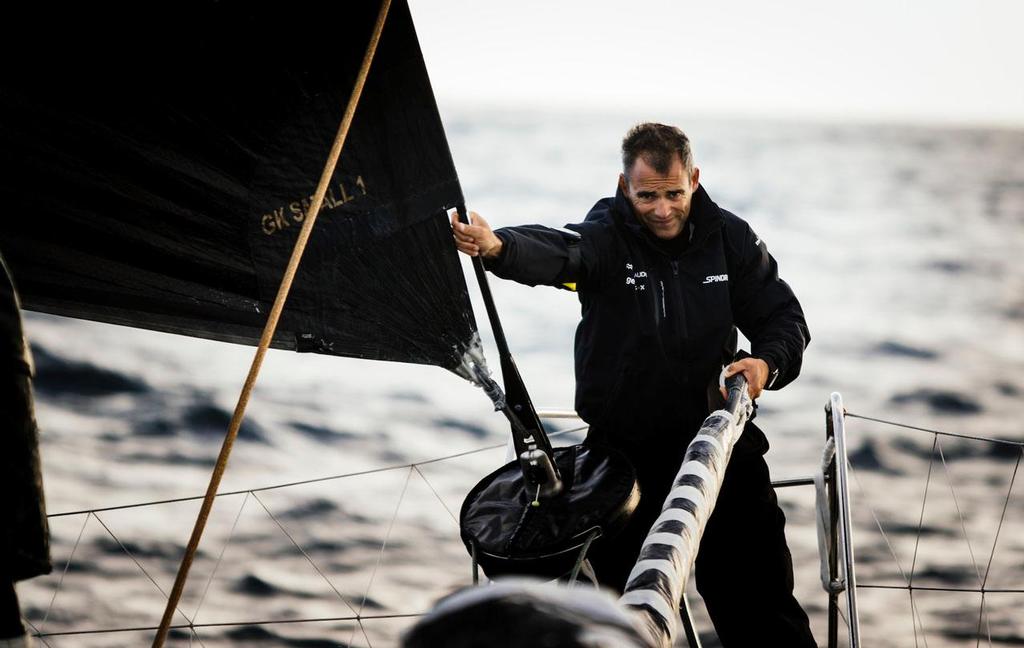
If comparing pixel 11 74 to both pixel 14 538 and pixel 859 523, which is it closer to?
pixel 14 538

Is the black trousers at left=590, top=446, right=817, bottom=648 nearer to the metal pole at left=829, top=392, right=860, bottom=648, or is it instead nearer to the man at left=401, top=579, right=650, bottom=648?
the metal pole at left=829, top=392, right=860, bottom=648

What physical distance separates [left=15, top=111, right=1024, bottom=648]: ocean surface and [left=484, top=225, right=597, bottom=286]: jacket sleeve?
Answer: 124cm

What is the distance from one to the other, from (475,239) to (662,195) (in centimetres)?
56

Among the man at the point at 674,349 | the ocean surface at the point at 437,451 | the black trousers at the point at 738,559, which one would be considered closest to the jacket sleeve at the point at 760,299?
the man at the point at 674,349

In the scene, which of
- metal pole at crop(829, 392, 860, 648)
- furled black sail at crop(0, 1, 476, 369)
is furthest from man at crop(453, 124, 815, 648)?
furled black sail at crop(0, 1, 476, 369)

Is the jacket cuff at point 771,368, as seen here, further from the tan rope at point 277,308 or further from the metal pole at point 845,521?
the tan rope at point 277,308

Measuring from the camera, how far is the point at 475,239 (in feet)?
9.22

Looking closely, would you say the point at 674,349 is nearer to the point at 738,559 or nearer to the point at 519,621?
the point at 738,559

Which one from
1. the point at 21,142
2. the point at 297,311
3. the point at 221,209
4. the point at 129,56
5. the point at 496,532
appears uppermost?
the point at 129,56

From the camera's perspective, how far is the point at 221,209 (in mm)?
2787

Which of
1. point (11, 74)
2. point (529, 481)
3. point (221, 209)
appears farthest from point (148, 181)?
point (529, 481)

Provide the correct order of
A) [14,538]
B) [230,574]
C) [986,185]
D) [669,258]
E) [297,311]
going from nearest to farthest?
1. [14,538]
2. [297,311]
3. [669,258]
4. [230,574]
5. [986,185]

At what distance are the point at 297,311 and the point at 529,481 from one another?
0.71 meters

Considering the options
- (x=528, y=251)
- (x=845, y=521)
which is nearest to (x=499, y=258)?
(x=528, y=251)
